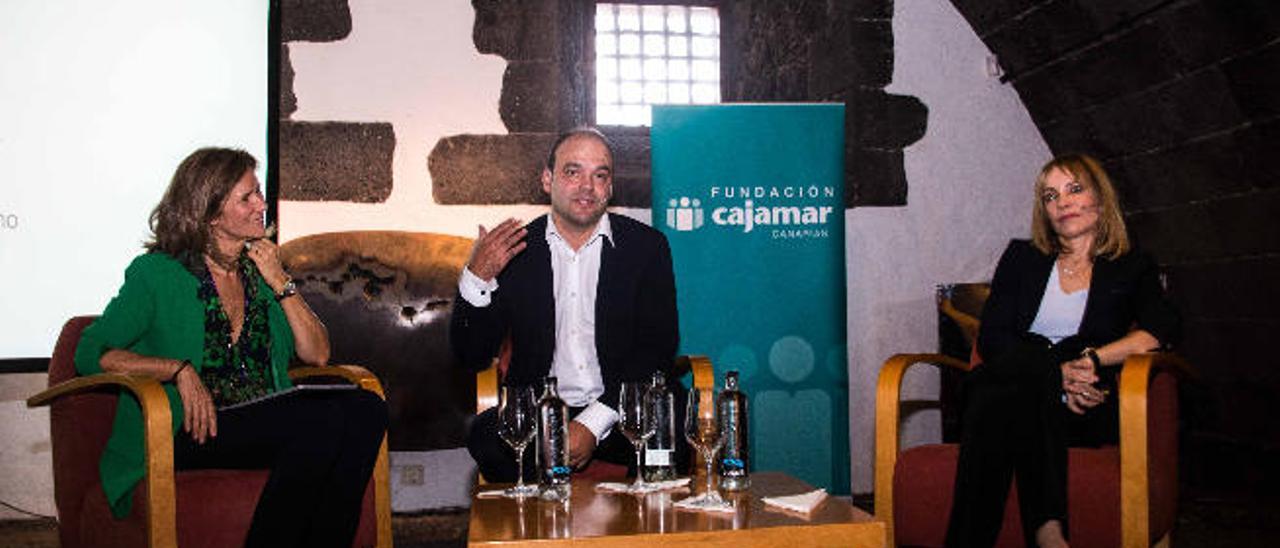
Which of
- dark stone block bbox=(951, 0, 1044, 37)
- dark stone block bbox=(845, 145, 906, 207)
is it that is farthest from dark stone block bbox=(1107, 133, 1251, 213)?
dark stone block bbox=(845, 145, 906, 207)

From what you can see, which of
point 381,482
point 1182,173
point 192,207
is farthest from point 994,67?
point 192,207

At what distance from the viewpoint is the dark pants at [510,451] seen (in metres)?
2.56

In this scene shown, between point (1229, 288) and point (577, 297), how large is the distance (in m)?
2.38

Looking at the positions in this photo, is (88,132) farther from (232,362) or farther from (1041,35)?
(1041,35)

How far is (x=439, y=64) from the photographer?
157 inches

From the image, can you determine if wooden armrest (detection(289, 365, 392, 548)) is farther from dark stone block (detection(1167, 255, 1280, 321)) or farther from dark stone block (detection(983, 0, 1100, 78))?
dark stone block (detection(1167, 255, 1280, 321))

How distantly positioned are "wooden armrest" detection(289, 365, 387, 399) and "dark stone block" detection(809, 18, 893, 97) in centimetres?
232

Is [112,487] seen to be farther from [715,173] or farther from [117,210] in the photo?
[715,173]

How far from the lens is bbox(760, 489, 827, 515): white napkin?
1.92 metres

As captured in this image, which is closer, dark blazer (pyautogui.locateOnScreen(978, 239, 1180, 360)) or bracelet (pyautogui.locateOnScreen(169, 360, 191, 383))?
bracelet (pyautogui.locateOnScreen(169, 360, 191, 383))

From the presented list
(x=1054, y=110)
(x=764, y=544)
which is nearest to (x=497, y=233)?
(x=764, y=544)

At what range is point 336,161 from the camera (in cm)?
395

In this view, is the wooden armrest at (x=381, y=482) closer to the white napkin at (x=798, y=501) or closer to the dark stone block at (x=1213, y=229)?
the white napkin at (x=798, y=501)

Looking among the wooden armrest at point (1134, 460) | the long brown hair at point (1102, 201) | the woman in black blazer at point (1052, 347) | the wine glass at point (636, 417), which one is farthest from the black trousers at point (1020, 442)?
the wine glass at point (636, 417)
